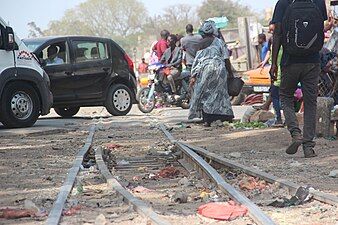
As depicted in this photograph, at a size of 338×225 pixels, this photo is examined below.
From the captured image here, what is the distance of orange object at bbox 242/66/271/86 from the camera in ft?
75.5

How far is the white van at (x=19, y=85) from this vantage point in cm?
1612

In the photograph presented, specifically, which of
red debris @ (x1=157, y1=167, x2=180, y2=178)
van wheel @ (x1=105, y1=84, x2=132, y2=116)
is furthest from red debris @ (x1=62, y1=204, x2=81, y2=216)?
van wheel @ (x1=105, y1=84, x2=132, y2=116)

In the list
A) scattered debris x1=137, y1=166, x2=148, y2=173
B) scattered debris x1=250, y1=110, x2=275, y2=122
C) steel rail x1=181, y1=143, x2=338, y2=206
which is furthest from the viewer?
scattered debris x1=250, y1=110, x2=275, y2=122

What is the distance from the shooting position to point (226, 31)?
46.8m

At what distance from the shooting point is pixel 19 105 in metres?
16.6

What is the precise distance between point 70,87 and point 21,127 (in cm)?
351

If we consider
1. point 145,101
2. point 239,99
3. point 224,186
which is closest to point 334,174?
point 224,186

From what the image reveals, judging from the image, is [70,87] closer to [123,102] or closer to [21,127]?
[123,102]

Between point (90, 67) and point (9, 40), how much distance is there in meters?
4.81

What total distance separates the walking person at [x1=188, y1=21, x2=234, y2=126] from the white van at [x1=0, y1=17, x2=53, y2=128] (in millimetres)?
2979

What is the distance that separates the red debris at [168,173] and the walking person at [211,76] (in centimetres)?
610

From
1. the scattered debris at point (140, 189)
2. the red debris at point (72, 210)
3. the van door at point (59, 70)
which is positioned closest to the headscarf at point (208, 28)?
the van door at point (59, 70)

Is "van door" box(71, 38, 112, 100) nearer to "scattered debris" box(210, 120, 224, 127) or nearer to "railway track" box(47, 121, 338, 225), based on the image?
"scattered debris" box(210, 120, 224, 127)

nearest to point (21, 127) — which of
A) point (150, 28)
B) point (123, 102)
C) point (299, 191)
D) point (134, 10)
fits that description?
point (123, 102)
